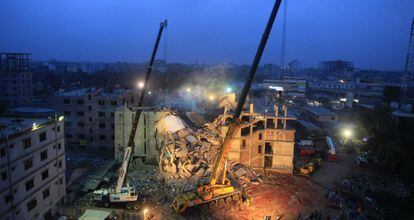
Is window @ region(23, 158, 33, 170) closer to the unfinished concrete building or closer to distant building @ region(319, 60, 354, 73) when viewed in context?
the unfinished concrete building

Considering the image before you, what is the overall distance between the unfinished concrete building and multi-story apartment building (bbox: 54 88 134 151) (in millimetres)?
11782

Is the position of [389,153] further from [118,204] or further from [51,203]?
[51,203]

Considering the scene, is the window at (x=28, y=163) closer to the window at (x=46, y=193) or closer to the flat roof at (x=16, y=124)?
the flat roof at (x=16, y=124)

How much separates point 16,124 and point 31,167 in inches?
113

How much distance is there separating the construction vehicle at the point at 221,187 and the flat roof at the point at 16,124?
9.03 meters

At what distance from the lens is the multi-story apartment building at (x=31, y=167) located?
14.2 m

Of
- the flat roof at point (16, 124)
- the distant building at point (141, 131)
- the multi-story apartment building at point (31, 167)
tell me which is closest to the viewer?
the multi-story apartment building at point (31, 167)

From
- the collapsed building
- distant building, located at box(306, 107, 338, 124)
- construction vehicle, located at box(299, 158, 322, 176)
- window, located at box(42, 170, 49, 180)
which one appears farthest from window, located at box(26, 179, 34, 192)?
distant building, located at box(306, 107, 338, 124)

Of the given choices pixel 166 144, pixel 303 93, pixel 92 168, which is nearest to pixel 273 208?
pixel 166 144

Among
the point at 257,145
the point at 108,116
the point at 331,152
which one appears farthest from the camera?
the point at 108,116

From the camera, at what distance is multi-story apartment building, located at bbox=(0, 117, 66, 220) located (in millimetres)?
14180

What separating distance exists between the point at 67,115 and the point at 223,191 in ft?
63.8

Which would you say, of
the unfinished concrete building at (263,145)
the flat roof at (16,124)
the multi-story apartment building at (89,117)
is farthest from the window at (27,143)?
the multi-story apartment building at (89,117)

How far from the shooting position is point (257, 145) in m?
24.3
